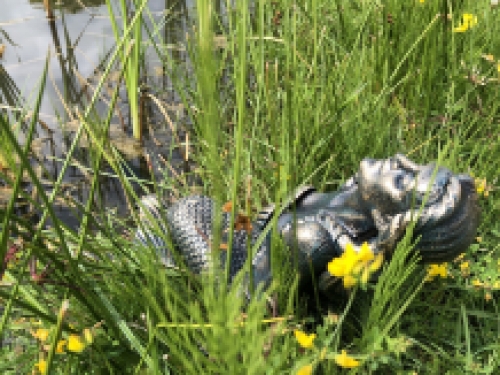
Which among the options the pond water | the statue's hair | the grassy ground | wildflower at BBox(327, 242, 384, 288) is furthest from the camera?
the pond water

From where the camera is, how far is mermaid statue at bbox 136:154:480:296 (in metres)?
1.09

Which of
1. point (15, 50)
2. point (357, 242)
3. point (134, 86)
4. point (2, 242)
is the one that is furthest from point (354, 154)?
point (15, 50)

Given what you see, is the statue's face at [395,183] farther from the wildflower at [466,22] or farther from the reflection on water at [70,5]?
the reflection on water at [70,5]

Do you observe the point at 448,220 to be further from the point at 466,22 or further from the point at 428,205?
the point at 466,22

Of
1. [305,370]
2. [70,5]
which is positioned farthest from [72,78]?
[305,370]

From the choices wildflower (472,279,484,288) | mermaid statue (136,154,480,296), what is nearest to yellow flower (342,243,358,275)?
mermaid statue (136,154,480,296)

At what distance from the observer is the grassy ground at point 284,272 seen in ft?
2.49

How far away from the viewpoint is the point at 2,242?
2.31 ft

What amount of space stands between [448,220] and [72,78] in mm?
2365

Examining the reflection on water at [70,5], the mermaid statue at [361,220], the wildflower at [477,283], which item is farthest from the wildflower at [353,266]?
the reflection on water at [70,5]

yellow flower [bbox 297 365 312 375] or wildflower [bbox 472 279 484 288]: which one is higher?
yellow flower [bbox 297 365 312 375]

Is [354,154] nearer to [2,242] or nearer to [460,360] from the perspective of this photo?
[460,360]

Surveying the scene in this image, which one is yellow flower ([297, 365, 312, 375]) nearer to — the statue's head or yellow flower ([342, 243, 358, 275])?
yellow flower ([342, 243, 358, 275])

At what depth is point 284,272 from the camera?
106 centimetres
